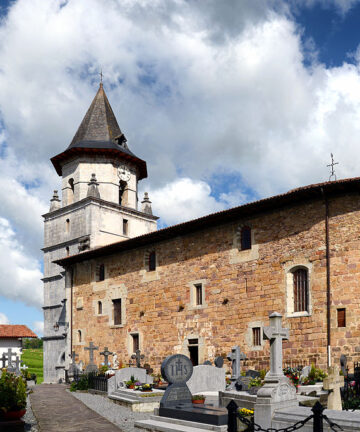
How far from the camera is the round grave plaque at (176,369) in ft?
44.3

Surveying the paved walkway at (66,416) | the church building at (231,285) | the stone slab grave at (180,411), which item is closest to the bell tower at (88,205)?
the church building at (231,285)

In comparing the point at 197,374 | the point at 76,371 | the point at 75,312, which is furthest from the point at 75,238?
the point at 197,374

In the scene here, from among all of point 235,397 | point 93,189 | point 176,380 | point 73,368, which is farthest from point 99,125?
point 235,397

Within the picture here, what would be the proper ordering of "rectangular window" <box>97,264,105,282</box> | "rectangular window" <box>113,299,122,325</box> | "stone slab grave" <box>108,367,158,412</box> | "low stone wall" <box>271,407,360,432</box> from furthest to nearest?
"rectangular window" <box>97,264,105,282</box>
"rectangular window" <box>113,299,122,325</box>
"stone slab grave" <box>108,367,158,412</box>
"low stone wall" <box>271,407,360,432</box>

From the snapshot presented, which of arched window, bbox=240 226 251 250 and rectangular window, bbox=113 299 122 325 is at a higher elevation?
arched window, bbox=240 226 251 250

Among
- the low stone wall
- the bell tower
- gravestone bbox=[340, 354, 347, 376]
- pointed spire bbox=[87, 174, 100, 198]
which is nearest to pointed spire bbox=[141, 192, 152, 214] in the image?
the bell tower

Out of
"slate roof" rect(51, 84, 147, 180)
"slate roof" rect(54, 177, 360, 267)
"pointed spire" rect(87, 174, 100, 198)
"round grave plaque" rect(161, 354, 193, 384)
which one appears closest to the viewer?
"round grave plaque" rect(161, 354, 193, 384)

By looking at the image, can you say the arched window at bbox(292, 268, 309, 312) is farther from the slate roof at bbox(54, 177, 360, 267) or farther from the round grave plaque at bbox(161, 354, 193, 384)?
the round grave plaque at bbox(161, 354, 193, 384)

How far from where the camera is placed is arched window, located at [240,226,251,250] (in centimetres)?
2156

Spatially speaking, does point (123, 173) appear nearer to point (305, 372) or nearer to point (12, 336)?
point (12, 336)

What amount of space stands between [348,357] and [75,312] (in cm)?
1793

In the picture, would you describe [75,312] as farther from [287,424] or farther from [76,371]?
[287,424]

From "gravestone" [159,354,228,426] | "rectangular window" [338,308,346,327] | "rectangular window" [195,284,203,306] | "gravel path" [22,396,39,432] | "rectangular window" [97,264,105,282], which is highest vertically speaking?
"rectangular window" [97,264,105,282]

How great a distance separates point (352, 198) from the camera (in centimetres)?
1847
